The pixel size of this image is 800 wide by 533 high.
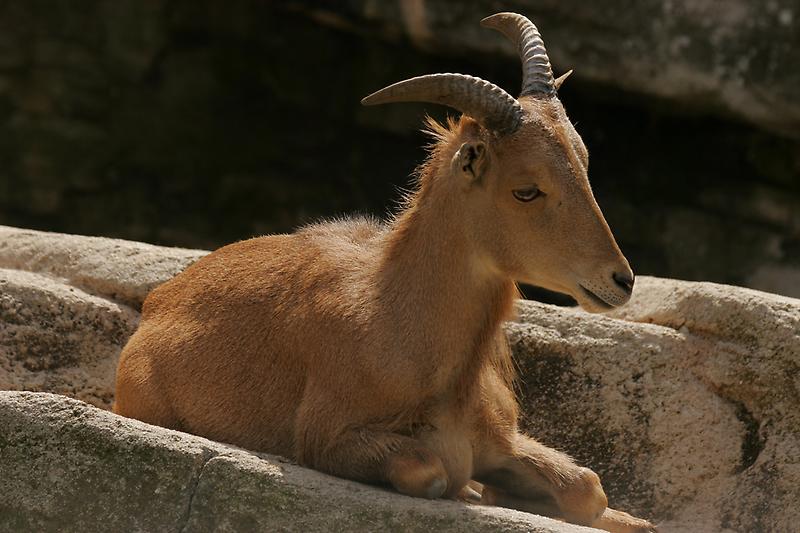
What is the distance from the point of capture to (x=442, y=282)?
6.15 metres

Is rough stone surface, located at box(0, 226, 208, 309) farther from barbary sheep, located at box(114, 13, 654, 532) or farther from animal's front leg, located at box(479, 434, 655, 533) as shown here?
animal's front leg, located at box(479, 434, 655, 533)

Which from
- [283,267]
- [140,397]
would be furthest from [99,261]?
[283,267]

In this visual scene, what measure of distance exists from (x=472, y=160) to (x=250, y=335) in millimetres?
1426

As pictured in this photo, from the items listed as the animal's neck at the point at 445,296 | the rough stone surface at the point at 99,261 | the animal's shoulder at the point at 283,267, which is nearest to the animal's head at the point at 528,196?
the animal's neck at the point at 445,296

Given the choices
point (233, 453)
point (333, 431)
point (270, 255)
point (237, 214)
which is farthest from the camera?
point (237, 214)

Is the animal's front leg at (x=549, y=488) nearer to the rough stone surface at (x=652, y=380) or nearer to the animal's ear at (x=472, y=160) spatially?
the rough stone surface at (x=652, y=380)

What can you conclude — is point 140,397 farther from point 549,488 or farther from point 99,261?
point 549,488

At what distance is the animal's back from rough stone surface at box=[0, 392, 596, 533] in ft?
3.10

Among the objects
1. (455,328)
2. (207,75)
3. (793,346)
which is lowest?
(455,328)

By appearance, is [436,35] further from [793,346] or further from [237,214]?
[793,346]

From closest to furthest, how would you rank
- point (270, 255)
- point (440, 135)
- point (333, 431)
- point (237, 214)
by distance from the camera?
Result: point (333, 431)
point (440, 135)
point (270, 255)
point (237, 214)

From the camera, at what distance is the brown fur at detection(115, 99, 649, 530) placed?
5934 mm

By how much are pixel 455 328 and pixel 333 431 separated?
2.33 feet

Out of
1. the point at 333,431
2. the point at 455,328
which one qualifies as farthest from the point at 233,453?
the point at 455,328
